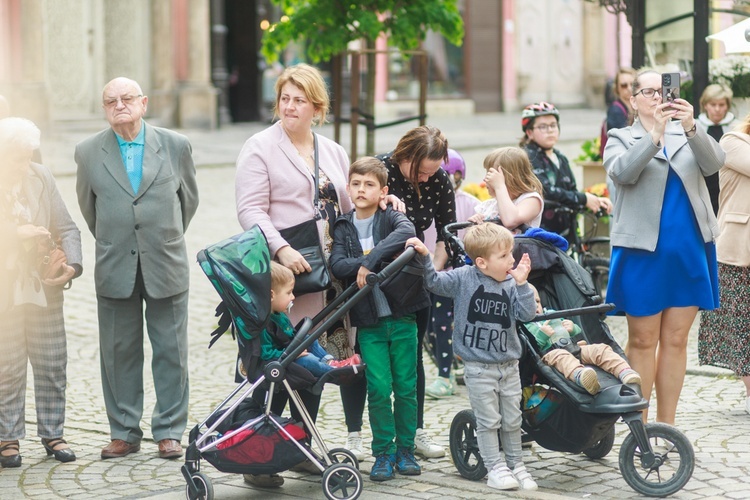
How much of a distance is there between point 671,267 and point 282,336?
6.10 ft

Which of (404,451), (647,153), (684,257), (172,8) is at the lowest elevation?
(404,451)

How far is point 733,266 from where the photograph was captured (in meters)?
7.12

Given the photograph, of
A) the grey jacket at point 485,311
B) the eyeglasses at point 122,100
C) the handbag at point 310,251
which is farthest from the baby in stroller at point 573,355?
the eyeglasses at point 122,100

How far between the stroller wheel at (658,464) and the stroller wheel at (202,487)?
1.74 meters

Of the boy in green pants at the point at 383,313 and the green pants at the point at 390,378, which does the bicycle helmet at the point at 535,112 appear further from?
the green pants at the point at 390,378

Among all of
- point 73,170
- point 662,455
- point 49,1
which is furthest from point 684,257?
point 49,1

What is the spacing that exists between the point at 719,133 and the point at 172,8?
1746 centimetres

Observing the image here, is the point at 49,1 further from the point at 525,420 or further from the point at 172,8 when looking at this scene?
the point at 525,420

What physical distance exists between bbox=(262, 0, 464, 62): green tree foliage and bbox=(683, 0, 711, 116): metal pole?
2.52 meters

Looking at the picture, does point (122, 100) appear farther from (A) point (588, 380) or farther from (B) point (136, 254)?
(A) point (588, 380)

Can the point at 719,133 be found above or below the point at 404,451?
above

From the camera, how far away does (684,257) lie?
592 centimetres

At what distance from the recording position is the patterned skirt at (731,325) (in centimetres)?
704

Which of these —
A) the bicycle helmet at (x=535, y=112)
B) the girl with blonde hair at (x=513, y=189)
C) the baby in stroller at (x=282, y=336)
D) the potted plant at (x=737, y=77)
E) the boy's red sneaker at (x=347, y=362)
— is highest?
the potted plant at (x=737, y=77)
